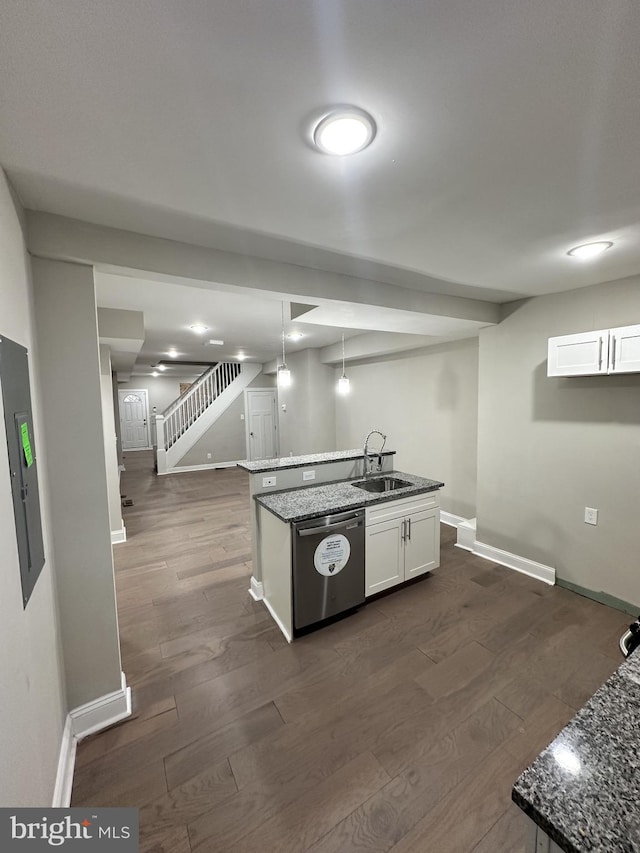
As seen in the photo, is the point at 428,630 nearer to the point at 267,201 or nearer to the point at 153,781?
the point at 153,781

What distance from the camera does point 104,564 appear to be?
179 centimetres

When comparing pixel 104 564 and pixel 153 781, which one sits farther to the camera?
pixel 104 564

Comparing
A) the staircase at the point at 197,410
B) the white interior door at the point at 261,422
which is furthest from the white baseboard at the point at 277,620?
the staircase at the point at 197,410

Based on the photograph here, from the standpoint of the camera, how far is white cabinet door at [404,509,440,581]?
3.00 meters

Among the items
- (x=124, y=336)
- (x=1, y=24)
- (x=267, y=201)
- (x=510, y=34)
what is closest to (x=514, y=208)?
(x=510, y=34)

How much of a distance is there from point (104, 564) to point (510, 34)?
2.46 metres

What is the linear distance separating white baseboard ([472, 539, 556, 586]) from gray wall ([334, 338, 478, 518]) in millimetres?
777

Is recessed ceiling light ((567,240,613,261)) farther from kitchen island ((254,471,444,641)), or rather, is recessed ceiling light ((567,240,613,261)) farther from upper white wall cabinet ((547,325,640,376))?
kitchen island ((254,471,444,641))

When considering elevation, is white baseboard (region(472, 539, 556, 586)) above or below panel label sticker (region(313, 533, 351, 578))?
below

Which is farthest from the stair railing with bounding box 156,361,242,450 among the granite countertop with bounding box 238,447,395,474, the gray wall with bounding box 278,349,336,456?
the granite countertop with bounding box 238,447,395,474

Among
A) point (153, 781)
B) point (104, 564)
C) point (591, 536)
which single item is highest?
point (104, 564)

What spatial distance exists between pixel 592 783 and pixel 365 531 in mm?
1982

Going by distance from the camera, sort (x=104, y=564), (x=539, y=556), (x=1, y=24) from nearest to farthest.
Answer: (x=1, y=24) → (x=104, y=564) → (x=539, y=556)

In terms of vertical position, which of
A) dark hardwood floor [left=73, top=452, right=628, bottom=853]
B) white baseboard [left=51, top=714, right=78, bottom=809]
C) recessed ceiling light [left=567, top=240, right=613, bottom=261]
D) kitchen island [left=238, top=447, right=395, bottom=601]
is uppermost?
recessed ceiling light [left=567, top=240, right=613, bottom=261]
